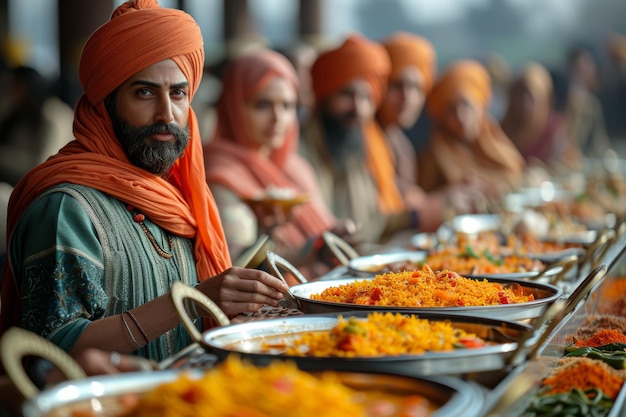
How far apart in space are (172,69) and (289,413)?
139 centimetres

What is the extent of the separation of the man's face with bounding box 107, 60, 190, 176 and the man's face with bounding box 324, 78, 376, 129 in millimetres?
3536

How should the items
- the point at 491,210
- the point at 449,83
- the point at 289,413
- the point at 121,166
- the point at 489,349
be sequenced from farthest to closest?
1. the point at 449,83
2. the point at 491,210
3. the point at 121,166
4. the point at 489,349
5. the point at 289,413

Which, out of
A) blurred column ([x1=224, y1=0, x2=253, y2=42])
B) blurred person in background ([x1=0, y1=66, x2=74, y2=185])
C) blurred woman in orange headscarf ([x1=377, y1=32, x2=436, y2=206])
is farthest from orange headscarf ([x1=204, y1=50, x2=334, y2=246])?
blurred column ([x1=224, y1=0, x2=253, y2=42])

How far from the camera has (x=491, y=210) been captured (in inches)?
208

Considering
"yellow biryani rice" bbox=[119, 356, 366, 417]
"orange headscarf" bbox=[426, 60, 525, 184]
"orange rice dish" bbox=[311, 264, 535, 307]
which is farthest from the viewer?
"orange headscarf" bbox=[426, 60, 525, 184]

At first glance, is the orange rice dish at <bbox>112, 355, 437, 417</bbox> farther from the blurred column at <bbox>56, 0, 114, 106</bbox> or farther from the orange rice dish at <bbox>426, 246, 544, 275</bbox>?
the blurred column at <bbox>56, 0, 114, 106</bbox>

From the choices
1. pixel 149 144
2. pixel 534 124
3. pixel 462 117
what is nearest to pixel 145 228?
pixel 149 144

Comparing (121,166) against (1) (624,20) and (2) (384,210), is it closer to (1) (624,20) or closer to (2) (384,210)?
(2) (384,210)

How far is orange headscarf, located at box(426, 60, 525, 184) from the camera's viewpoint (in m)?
7.53

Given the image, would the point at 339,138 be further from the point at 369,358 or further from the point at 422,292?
the point at 369,358

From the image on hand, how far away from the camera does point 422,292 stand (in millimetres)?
1958

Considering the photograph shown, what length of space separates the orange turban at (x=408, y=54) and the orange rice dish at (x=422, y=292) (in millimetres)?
5068

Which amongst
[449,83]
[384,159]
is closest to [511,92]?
A: [449,83]

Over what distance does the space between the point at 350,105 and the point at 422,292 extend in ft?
12.9
